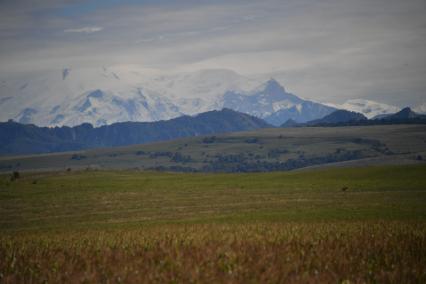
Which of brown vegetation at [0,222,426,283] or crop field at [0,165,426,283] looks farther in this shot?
crop field at [0,165,426,283]

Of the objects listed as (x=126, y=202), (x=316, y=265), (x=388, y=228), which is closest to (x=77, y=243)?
(x=316, y=265)

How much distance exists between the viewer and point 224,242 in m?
26.4

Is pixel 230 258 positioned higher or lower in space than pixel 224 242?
higher


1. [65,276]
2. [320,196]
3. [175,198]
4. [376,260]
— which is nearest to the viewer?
[65,276]

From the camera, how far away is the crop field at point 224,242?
20.3 meters

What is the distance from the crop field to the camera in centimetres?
2027

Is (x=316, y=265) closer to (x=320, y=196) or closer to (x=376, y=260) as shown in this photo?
(x=376, y=260)

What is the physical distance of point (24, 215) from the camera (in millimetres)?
56188

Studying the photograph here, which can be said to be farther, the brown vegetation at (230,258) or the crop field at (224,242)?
the crop field at (224,242)

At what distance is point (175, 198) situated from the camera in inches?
2687

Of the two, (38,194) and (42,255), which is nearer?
(42,255)

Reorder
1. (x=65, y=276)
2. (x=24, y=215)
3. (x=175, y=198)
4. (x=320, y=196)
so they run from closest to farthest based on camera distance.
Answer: (x=65, y=276), (x=24, y=215), (x=320, y=196), (x=175, y=198)

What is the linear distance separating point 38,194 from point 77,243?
49013 millimetres

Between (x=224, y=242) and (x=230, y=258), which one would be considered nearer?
(x=230, y=258)
